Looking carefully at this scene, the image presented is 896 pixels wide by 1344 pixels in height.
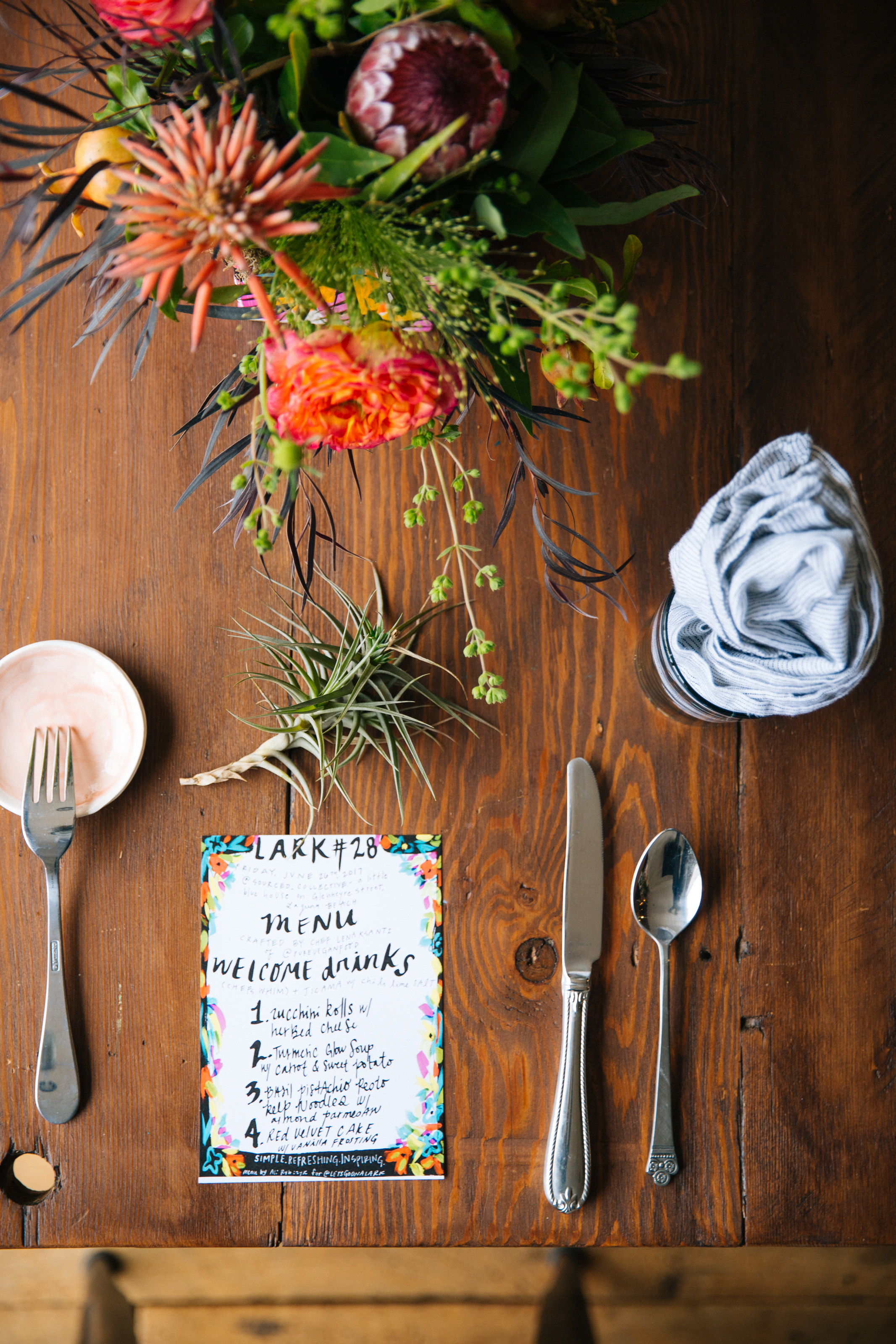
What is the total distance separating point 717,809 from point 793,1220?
378mm

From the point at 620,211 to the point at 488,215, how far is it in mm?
156

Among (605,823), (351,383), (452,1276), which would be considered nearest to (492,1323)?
(452,1276)

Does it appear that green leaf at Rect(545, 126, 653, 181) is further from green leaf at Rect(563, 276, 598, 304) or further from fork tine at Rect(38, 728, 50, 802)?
fork tine at Rect(38, 728, 50, 802)

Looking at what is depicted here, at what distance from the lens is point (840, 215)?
0.81m

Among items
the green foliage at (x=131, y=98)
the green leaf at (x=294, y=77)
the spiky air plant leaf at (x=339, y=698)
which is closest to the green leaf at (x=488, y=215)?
the green leaf at (x=294, y=77)

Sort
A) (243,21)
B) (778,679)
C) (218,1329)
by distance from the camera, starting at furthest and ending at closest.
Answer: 1. (218,1329)
2. (778,679)
3. (243,21)

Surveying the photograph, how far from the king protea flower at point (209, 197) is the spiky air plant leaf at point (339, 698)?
1.19 ft

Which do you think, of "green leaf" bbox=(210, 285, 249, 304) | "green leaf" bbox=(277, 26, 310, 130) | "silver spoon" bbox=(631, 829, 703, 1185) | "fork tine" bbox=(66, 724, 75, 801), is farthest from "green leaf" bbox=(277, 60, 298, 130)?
"silver spoon" bbox=(631, 829, 703, 1185)

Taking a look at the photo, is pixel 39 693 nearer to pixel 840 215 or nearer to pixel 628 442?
pixel 628 442

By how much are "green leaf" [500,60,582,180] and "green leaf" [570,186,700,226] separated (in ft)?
0.17

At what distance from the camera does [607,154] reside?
0.60 meters

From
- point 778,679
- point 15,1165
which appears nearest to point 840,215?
point 778,679

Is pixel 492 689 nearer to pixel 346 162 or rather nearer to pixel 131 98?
pixel 346 162

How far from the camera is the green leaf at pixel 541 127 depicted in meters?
0.55
